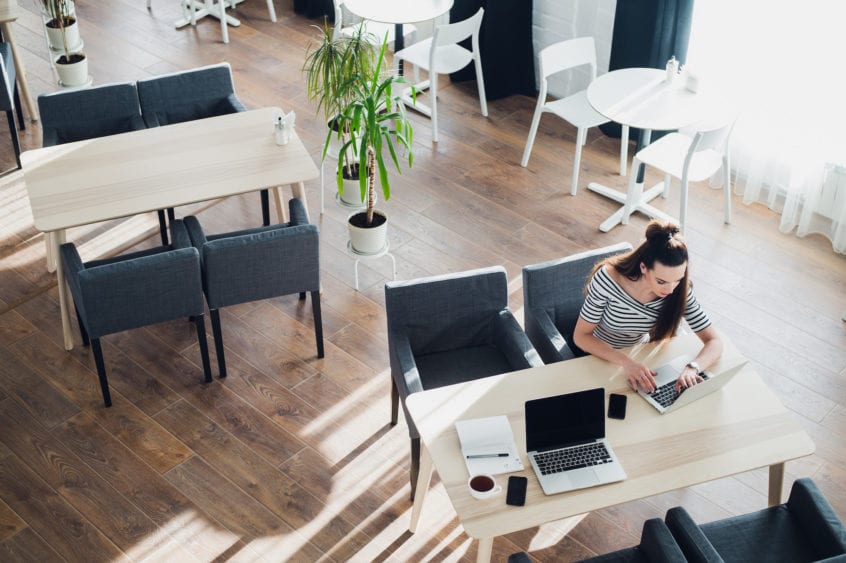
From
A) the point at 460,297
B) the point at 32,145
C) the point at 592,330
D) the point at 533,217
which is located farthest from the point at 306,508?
the point at 32,145

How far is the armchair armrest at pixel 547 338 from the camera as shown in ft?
13.6

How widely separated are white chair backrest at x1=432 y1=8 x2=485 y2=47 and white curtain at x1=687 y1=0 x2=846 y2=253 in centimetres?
142

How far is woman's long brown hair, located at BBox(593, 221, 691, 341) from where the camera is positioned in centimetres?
368

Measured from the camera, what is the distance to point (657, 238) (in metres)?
3.71

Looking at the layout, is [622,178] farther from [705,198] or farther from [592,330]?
[592,330]

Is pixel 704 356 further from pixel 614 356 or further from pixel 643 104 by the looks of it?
pixel 643 104

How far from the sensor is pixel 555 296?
436cm

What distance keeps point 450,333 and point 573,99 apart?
2492 millimetres

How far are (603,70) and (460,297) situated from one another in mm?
3206

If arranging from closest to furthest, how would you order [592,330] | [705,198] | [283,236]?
[592,330] → [283,236] → [705,198]

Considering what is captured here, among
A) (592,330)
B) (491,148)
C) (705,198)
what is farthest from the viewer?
(491,148)

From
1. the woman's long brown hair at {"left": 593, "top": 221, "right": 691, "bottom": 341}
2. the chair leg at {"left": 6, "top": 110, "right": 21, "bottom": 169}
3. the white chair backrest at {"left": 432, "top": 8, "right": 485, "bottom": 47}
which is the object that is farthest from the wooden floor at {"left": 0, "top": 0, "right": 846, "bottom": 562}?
the woman's long brown hair at {"left": 593, "top": 221, "right": 691, "bottom": 341}

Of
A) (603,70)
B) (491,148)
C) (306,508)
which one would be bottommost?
(306,508)

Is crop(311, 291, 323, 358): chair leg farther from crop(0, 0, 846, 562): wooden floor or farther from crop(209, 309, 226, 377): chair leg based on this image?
crop(209, 309, 226, 377): chair leg
